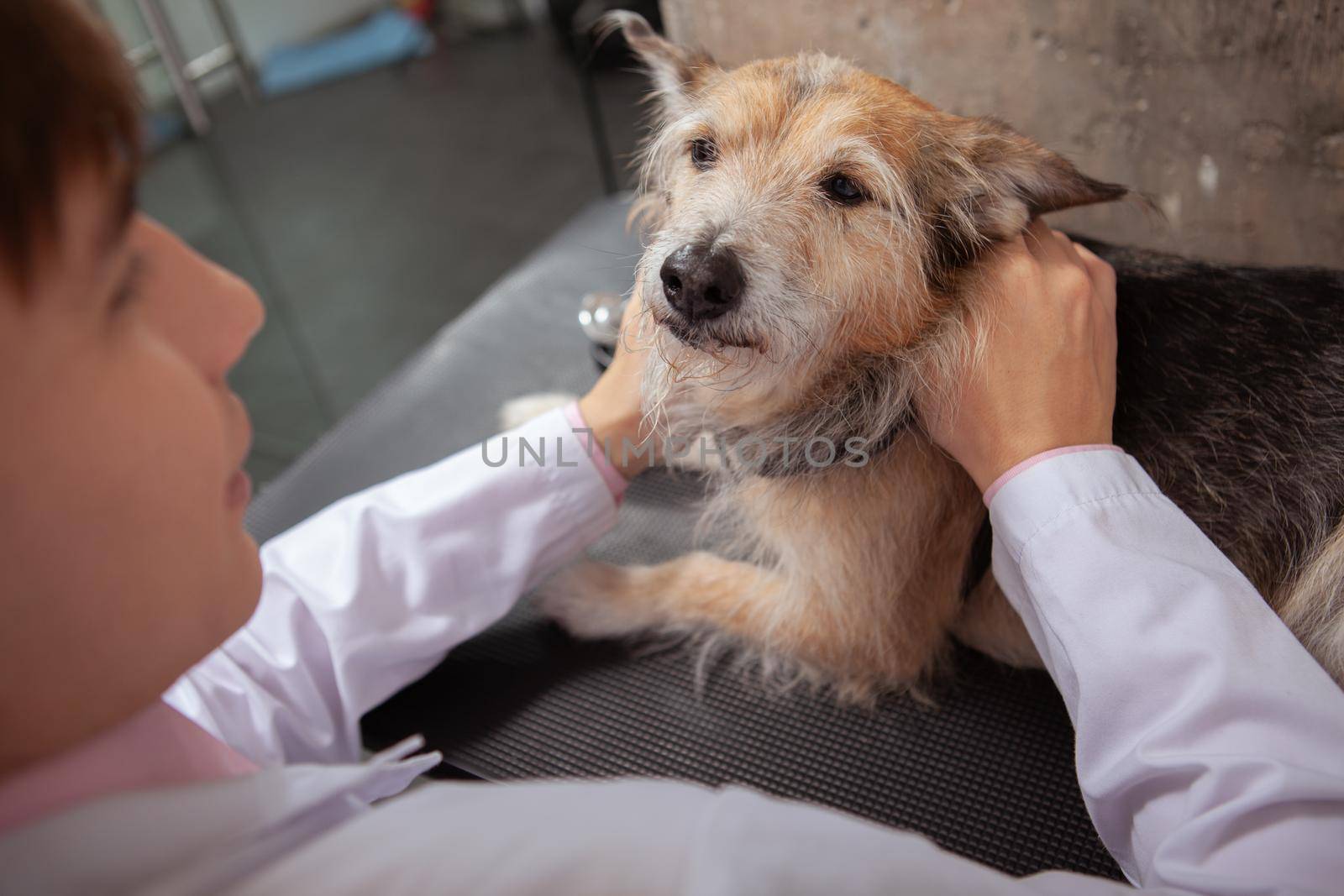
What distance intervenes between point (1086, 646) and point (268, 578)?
3.27 ft

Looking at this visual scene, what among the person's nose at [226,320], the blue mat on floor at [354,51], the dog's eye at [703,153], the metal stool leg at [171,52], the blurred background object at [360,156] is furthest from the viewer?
the blue mat on floor at [354,51]

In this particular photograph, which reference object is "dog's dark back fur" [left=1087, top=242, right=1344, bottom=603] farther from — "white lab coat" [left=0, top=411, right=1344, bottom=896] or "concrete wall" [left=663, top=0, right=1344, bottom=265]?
"concrete wall" [left=663, top=0, right=1344, bottom=265]

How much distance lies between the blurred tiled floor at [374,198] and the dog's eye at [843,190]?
2.41m

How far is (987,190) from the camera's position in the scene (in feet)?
3.65

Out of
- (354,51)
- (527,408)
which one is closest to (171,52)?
(527,408)

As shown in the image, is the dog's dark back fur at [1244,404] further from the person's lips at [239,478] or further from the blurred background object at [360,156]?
the blurred background object at [360,156]

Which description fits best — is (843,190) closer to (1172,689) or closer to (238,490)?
(1172,689)

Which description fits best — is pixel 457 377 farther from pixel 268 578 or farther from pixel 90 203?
pixel 90 203

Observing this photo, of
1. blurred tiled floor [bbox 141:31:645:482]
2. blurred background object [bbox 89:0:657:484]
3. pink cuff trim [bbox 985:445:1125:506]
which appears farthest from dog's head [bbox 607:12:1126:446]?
blurred tiled floor [bbox 141:31:645:482]

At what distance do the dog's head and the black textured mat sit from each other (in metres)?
0.45

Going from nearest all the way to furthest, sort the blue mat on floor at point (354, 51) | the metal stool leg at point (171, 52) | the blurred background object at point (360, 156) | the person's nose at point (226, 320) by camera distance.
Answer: the person's nose at point (226, 320) → the metal stool leg at point (171, 52) → the blurred background object at point (360, 156) → the blue mat on floor at point (354, 51)

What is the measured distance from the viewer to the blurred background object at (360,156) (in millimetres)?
3021

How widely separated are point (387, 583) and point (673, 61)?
0.88 meters

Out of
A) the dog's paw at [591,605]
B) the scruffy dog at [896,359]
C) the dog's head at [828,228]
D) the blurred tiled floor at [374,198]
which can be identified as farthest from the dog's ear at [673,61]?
the blurred tiled floor at [374,198]
